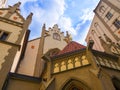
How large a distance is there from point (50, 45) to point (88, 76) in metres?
9.24

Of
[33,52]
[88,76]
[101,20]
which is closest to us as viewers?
[88,76]

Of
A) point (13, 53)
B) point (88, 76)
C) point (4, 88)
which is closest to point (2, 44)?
point (13, 53)

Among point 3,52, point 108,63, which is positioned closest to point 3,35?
point 3,52

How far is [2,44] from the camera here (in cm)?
1045

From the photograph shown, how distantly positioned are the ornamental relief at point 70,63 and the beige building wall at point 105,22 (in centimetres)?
1109

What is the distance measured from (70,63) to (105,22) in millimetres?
15966

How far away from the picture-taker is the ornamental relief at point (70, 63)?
9.19 m

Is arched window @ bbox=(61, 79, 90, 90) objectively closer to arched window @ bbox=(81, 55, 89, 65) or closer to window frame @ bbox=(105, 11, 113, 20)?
arched window @ bbox=(81, 55, 89, 65)

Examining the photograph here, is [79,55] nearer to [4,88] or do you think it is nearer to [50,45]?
[4,88]

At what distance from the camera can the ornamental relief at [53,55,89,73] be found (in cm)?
919

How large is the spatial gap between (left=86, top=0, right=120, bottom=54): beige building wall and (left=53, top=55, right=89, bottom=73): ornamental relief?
11.1m

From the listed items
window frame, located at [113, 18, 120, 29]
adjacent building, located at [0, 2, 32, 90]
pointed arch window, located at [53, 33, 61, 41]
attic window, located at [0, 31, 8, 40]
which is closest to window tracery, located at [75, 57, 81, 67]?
adjacent building, located at [0, 2, 32, 90]

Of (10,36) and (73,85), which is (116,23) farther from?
(73,85)

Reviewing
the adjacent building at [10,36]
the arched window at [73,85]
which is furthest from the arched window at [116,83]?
the adjacent building at [10,36]
